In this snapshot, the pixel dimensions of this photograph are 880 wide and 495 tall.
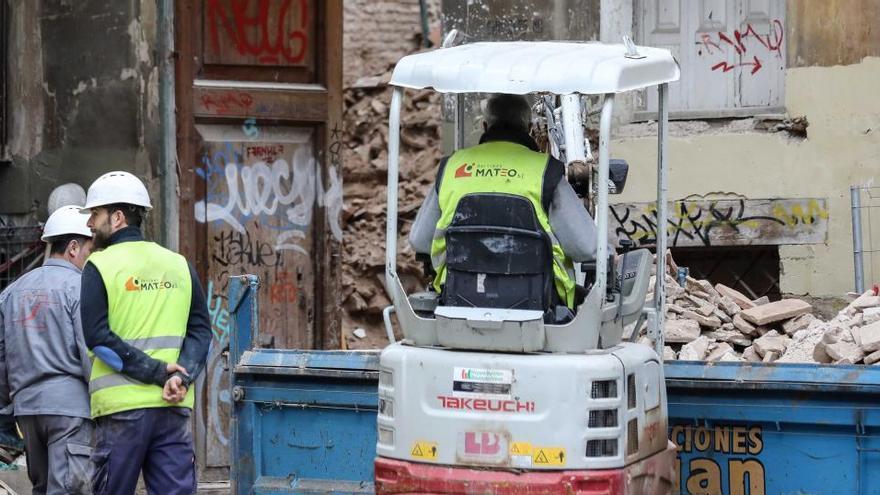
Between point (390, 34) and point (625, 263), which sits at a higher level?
point (390, 34)

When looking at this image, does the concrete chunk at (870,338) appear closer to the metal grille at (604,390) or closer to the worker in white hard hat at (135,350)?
the metal grille at (604,390)

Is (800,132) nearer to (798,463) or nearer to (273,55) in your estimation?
(273,55)

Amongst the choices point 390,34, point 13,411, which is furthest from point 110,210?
point 390,34

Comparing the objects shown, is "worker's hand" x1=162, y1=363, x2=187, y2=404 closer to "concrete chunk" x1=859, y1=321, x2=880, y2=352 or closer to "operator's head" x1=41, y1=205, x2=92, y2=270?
"operator's head" x1=41, y1=205, x2=92, y2=270

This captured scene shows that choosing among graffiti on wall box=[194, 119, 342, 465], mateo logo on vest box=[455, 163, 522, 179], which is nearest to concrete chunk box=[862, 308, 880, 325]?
mateo logo on vest box=[455, 163, 522, 179]

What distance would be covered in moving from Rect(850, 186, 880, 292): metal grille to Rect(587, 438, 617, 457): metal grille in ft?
20.4

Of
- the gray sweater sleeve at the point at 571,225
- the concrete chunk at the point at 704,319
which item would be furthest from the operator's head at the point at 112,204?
the concrete chunk at the point at 704,319

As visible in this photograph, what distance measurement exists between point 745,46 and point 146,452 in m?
6.91

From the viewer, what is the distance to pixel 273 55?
10.6 metres

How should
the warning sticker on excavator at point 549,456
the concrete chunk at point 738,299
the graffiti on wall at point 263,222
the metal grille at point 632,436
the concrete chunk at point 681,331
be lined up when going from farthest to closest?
the graffiti on wall at point 263,222 < the concrete chunk at point 738,299 < the concrete chunk at point 681,331 < the metal grille at point 632,436 < the warning sticker on excavator at point 549,456

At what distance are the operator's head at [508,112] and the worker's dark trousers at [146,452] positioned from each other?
179cm

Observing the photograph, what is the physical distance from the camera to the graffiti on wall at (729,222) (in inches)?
460

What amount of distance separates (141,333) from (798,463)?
267cm

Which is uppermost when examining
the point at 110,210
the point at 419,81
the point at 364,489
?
the point at 419,81
